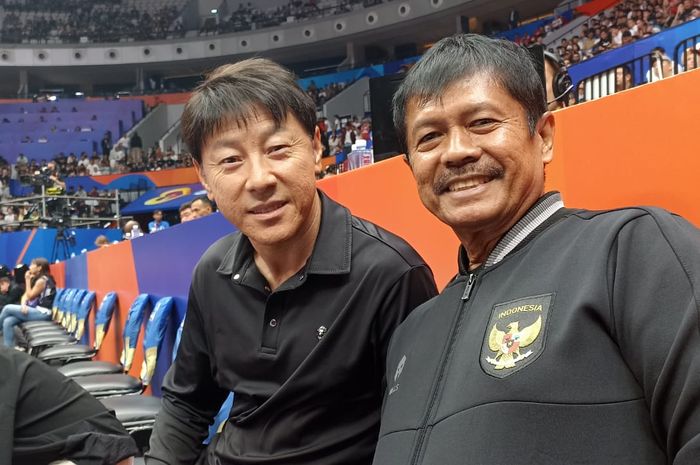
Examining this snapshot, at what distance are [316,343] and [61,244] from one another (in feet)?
35.4

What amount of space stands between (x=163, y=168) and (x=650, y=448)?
18058mm

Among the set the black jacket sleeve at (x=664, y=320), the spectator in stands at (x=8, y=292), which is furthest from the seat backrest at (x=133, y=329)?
the spectator in stands at (x=8, y=292)

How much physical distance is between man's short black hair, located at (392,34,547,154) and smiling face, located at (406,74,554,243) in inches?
0.4

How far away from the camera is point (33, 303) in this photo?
24.3ft

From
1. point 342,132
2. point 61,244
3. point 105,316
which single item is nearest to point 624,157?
point 105,316

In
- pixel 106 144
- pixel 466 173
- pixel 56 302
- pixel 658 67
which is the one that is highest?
pixel 106 144

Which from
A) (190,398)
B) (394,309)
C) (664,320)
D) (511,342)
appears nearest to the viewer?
(664,320)

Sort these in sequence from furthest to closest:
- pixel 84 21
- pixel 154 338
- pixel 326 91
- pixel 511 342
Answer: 1. pixel 84 21
2. pixel 326 91
3. pixel 154 338
4. pixel 511 342

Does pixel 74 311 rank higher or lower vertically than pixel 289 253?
lower

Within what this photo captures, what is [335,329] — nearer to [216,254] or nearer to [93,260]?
[216,254]

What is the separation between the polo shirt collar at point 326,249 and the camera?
1171 millimetres

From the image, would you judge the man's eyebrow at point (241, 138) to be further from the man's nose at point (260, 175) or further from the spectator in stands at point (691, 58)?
the spectator in stands at point (691, 58)

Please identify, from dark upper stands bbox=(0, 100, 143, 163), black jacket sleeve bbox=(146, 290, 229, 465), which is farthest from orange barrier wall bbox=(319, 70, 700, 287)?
dark upper stands bbox=(0, 100, 143, 163)

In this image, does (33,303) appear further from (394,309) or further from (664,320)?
(664,320)
